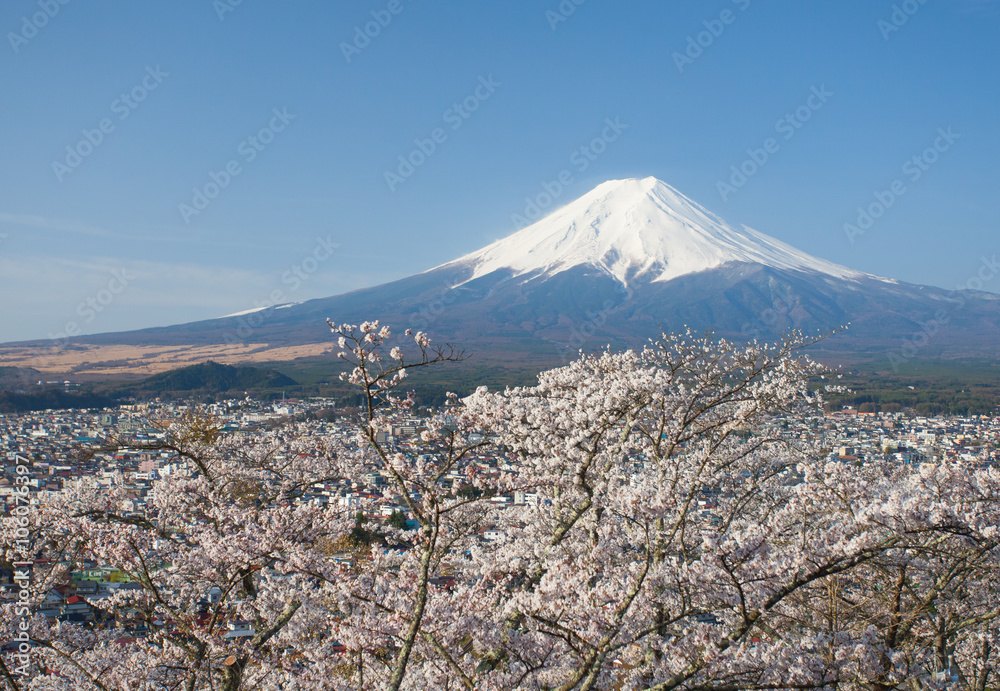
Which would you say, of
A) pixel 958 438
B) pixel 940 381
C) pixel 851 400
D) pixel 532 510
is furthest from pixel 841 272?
pixel 532 510

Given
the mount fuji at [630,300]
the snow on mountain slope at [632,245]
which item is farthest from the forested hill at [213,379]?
the snow on mountain slope at [632,245]

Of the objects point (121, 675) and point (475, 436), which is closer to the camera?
point (121, 675)

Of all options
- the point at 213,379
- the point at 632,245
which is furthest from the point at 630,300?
the point at 213,379

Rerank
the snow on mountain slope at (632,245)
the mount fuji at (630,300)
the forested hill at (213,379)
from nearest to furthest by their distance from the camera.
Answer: the forested hill at (213,379), the mount fuji at (630,300), the snow on mountain slope at (632,245)

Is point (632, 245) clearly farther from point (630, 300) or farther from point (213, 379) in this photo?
point (213, 379)

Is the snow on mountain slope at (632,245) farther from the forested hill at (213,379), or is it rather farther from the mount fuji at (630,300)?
the forested hill at (213,379)

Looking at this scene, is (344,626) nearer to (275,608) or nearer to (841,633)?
(275,608)
